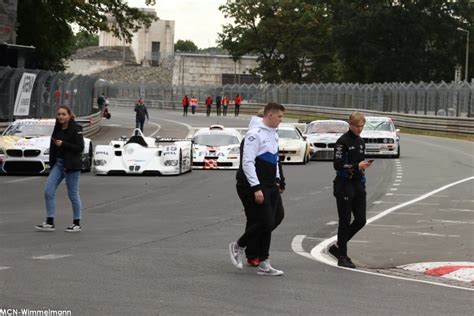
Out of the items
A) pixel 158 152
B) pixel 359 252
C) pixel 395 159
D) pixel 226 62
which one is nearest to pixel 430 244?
pixel 359 252

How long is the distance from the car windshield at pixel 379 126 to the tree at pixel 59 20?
645 inches

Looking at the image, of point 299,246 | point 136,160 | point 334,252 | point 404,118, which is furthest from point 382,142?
point 404,118

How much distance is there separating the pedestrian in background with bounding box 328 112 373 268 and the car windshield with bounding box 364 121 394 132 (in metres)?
23.9

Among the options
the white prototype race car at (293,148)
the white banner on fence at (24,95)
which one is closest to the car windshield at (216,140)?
the white prototype race car at (293,148)

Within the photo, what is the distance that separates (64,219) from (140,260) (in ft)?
15.5

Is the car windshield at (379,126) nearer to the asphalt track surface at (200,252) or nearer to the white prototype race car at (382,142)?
the white prototype race car at (382,142)

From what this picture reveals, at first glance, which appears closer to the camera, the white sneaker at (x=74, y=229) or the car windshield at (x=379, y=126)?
the white sneaker at (x=74, y=229)

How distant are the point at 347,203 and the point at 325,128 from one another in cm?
2260

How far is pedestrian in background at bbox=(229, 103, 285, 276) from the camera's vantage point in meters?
10.1

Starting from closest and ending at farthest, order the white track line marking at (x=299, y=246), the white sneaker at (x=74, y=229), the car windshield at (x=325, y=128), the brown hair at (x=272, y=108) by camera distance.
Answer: the brown hair at (x=272, y=108) → the white track line marking at (x=299, y=246) → the white sneaker at (x=74, y=229) → the car windshield at (x=325, y=128)

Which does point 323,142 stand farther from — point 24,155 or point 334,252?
point 334,252

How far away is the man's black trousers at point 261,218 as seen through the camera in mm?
10227

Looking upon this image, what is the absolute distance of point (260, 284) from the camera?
9.45 metres

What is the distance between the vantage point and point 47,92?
38.4 m
